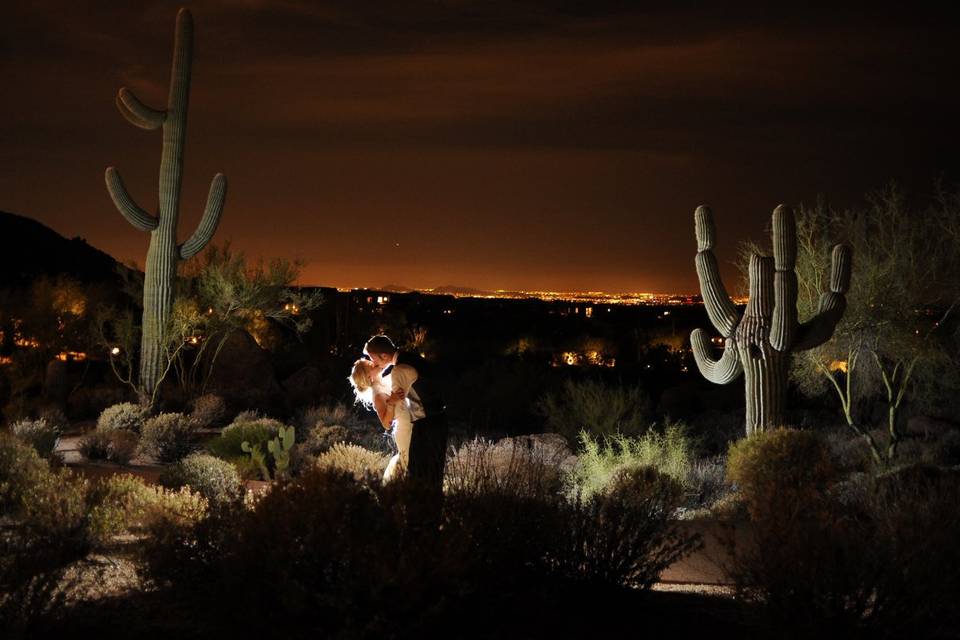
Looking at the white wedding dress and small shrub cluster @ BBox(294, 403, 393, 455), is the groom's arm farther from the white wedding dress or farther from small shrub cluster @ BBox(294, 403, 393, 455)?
small shrub cluster @ BBox(294, 403, 393, 455)

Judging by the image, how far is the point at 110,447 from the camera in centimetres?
1633

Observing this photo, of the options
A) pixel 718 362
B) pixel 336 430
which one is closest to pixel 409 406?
pixel 718 362

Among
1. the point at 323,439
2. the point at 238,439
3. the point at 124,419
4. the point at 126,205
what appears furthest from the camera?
the point at 126,205

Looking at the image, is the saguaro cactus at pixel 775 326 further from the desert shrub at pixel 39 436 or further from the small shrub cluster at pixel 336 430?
the desert shrub at pixel 39 436

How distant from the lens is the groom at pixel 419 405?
8.16 m

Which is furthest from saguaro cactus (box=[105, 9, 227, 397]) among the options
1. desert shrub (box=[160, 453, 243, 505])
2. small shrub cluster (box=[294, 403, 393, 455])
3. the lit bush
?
desert shrub (box=[160, 453, 243, 505])

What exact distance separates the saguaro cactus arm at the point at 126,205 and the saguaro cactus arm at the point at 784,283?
12703 mm

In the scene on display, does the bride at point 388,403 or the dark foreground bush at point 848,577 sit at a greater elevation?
the bride at point 388,403

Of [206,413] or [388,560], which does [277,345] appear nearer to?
[206,413]

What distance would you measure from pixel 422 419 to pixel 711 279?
31.6ft

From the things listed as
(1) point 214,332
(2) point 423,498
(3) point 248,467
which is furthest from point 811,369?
(2) point 423,498

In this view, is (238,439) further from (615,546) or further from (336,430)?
(615,546)

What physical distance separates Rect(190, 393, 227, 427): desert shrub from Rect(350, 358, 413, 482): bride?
14.0m

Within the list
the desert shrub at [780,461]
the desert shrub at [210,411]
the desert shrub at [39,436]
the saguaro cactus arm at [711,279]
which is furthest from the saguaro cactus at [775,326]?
the desert shrub at [210,411]
